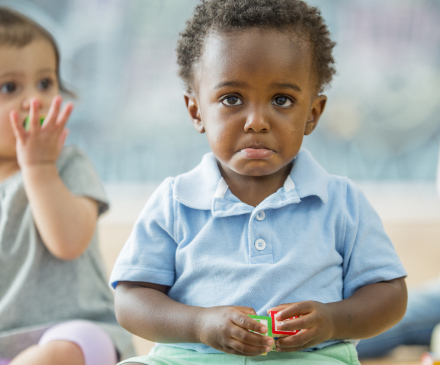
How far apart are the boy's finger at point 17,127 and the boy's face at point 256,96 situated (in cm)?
39

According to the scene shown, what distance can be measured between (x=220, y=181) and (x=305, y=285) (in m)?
0.20

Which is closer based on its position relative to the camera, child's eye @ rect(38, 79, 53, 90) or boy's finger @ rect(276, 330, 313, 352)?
boy's finger @ rect(276, 330, 313, 352)

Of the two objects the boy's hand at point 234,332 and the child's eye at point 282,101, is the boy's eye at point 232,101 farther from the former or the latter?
the boy's hand at point 234,332

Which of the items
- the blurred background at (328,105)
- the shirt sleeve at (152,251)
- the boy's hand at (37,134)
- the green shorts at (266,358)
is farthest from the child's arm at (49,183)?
the blurred background at (328,105)

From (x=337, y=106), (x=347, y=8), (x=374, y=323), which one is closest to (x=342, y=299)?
(x=374, y=323)

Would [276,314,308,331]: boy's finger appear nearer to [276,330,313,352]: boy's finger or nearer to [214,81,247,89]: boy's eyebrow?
[276,330,313,352]: boy's finger

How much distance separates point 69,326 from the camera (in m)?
0.88

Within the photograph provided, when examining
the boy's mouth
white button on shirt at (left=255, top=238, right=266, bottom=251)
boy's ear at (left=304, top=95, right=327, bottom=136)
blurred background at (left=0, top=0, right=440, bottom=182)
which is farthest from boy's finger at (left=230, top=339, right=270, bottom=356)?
blurred background at (left=0, top=0, right=440, bottom=182)

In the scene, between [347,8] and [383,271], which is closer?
[383,271]

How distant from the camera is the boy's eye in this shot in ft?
2.30

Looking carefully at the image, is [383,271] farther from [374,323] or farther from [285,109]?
[285,109]

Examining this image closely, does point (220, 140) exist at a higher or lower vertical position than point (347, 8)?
lower

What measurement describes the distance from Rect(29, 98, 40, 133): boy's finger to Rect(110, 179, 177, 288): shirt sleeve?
0.31 metres

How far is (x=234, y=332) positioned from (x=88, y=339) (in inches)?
14.8
